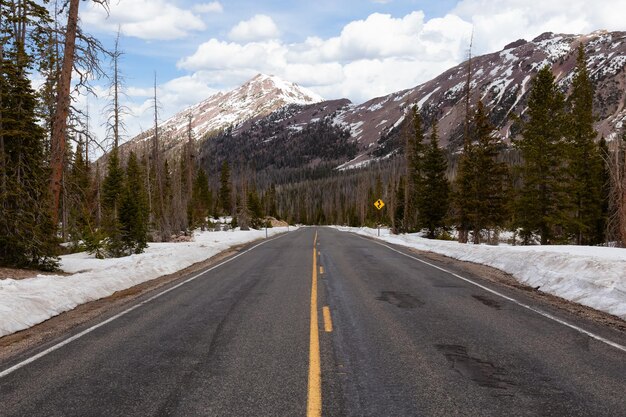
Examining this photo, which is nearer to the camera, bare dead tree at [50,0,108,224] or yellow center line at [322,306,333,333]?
yellow center line at [322,306,333,333]

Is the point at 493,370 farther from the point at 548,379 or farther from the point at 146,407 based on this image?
the point at 146,407

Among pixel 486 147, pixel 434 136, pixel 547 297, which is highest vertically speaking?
pixel 434 136

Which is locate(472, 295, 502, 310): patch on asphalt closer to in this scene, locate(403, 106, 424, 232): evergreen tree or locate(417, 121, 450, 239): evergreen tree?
locate(417, 121, 450, 239): evergreen tree

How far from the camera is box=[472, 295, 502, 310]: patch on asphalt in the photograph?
9031 mm

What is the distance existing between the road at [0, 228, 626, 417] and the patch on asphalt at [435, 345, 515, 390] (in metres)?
0.02

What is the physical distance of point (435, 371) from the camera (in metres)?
5.09

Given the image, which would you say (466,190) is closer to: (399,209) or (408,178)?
(408,178)

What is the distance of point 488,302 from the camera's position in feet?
31.0

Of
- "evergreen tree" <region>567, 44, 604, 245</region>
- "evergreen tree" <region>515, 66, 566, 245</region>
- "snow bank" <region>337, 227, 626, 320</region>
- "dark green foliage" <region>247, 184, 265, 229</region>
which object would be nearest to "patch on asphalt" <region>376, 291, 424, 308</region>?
"snow bank" <region>337, 227, 626, 320</region>

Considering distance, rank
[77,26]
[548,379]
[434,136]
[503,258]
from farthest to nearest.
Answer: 1. [434,136]
2. [503,258]
3. [77,26]
4. [548,379]

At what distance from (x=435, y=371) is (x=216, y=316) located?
14.5ft

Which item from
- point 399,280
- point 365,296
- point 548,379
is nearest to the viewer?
point 548,379

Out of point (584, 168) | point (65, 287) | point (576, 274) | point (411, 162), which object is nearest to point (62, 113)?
point (65, 287)

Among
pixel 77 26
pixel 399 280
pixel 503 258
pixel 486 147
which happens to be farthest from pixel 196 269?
pixel 486 147
